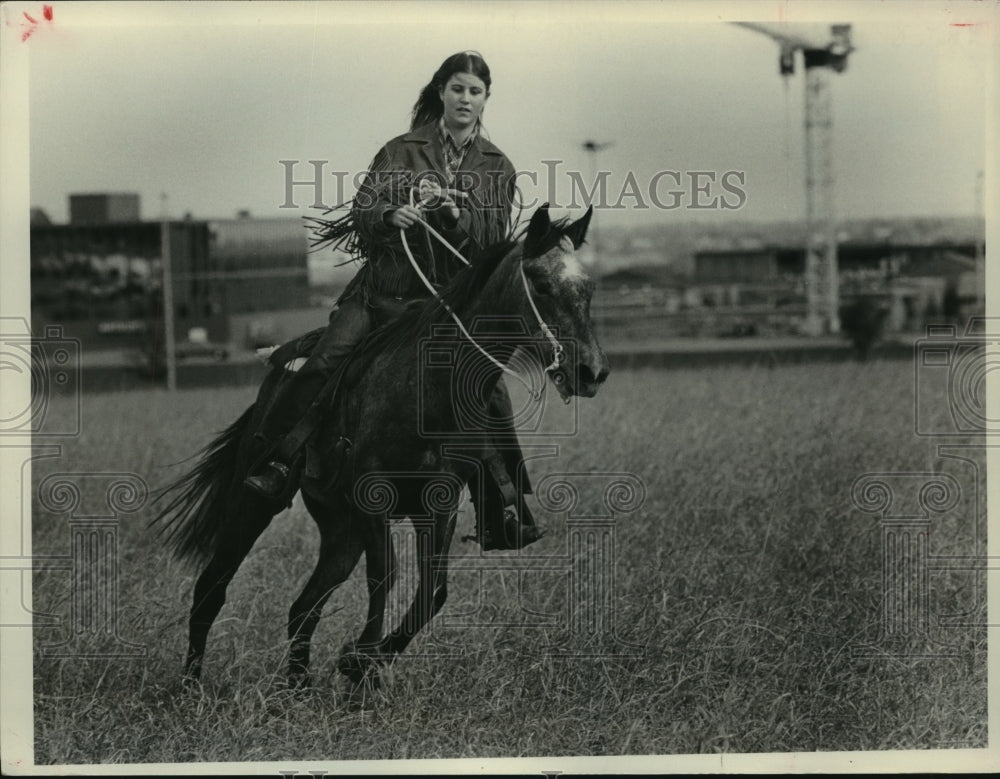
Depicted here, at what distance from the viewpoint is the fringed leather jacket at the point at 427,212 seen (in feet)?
17.5

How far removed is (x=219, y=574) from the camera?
18.9 ft

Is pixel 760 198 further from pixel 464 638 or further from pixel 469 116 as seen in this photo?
pixel 464 638

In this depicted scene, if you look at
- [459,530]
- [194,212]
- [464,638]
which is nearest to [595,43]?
[464,638]

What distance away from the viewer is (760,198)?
6.77 metres

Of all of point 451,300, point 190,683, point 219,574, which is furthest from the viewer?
point 219,574

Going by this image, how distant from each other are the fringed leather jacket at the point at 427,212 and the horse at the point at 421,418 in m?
0.20

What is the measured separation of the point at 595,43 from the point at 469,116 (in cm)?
75

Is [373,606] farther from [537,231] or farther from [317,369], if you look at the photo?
[537,231]

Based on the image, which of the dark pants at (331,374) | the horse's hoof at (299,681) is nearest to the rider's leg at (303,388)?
the dark pants at (331,374)

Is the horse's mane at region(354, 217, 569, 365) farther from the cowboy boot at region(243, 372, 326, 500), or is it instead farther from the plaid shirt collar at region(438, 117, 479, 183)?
the plaid shirt collar at region(438, 117, 479, 183)

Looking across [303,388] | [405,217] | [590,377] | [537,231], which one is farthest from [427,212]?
[590,377]

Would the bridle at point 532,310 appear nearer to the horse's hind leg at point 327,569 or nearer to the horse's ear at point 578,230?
the horse's ear at point 578,230

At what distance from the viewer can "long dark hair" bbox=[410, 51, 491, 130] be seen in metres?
5.39

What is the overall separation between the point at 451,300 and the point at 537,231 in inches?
18.3
